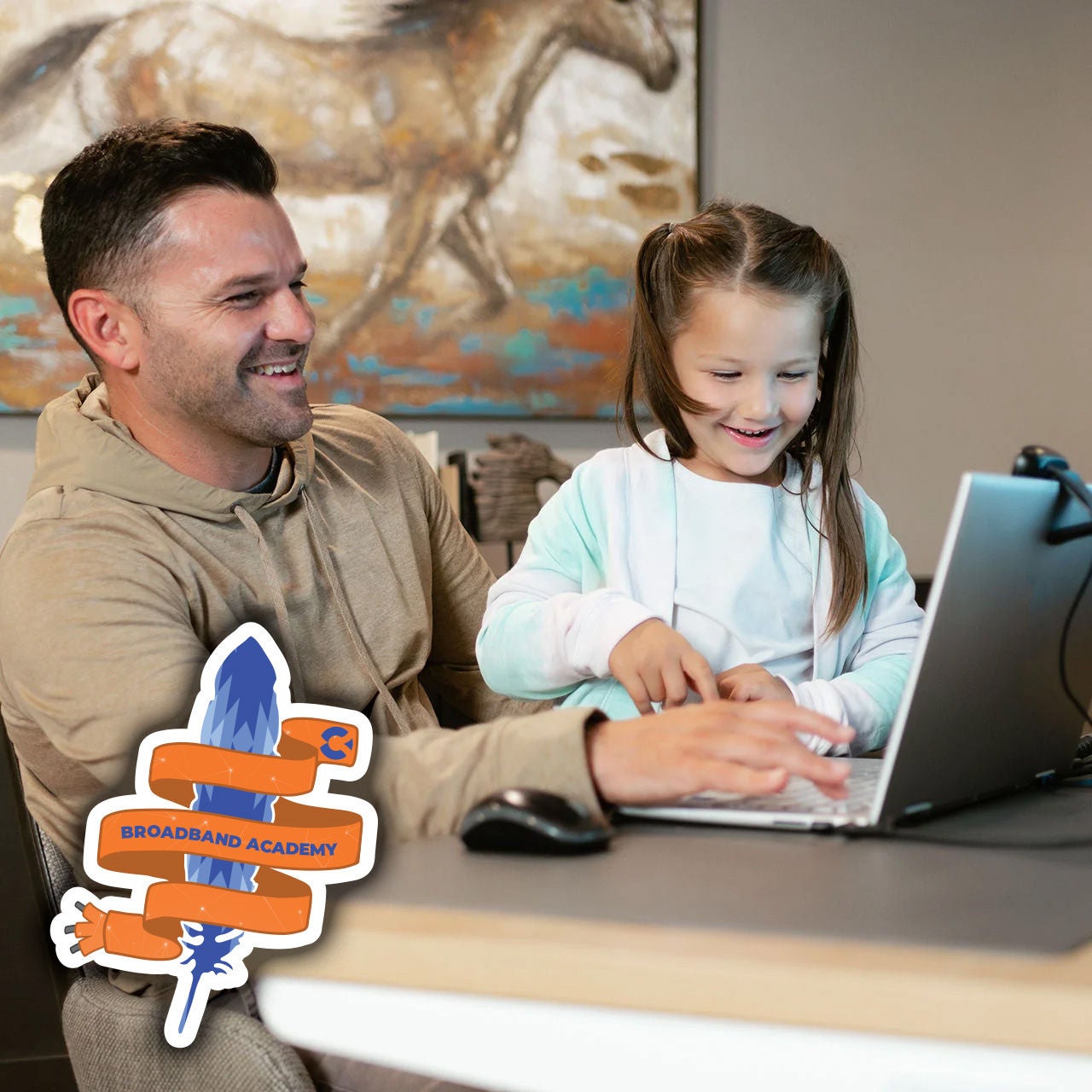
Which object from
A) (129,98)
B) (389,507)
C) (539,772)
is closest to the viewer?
(539,772)

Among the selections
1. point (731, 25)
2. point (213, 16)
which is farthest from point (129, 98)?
point (731, 25)

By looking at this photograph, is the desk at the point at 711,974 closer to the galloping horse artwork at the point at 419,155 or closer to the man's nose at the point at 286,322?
the man's nose at the point at 286,322

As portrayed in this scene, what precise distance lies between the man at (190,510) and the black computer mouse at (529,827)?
0.56 feet

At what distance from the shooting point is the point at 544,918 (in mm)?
677

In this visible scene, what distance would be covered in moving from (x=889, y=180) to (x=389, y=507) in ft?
9.03

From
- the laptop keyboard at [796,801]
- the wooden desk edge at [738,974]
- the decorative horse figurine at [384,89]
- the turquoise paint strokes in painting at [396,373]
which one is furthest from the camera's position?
the turquoise paint strokes in painting at [396,373]

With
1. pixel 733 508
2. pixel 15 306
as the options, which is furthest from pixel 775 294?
pixel 15 306

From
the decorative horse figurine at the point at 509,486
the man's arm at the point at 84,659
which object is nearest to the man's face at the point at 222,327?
the man's arm at the point at 84,659

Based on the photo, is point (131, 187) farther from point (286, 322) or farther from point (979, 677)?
point (979, 677)

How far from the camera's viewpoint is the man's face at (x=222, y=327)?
1376mm

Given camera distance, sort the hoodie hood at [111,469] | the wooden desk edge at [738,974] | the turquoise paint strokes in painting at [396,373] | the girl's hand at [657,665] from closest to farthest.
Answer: the wooden desk edge at [738,974] < the girl's hand at [657,665] < the hoodie hood at [111,469] < the turquoise paint strokes in painting at [396,373]

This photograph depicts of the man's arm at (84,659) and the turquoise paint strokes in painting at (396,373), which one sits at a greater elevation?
the man's arm at (84,659)

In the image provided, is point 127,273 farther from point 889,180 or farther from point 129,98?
point 889,180

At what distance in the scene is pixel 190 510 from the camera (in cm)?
133
